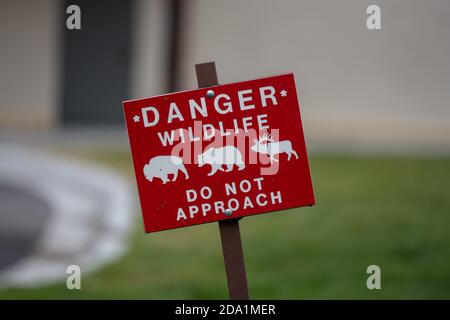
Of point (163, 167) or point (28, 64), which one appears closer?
point (163, 167)

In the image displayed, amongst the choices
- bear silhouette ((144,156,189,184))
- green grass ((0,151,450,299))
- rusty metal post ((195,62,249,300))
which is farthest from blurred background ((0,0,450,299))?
bear silhouette ((144,156,189,184))

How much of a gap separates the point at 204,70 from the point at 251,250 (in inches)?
170

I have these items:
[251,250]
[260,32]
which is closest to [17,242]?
[251,250]

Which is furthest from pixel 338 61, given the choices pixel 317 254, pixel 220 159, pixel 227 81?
pixel 220 159

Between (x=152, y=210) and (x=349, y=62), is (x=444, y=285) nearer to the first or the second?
(x=152, y=210)

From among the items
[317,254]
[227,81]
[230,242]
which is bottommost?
[230,242]

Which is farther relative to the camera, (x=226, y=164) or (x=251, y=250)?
(x=251, y=250)

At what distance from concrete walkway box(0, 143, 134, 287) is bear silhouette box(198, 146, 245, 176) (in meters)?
3.14

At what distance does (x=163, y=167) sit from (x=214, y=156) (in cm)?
19

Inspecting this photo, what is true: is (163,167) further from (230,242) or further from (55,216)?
(55,216)

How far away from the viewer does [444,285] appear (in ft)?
21.2

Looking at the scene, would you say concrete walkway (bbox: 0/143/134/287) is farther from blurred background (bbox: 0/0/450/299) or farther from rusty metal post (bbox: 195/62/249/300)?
rusty metal post (bbox: 195/62/249/300)

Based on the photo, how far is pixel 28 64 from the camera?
1712cm
